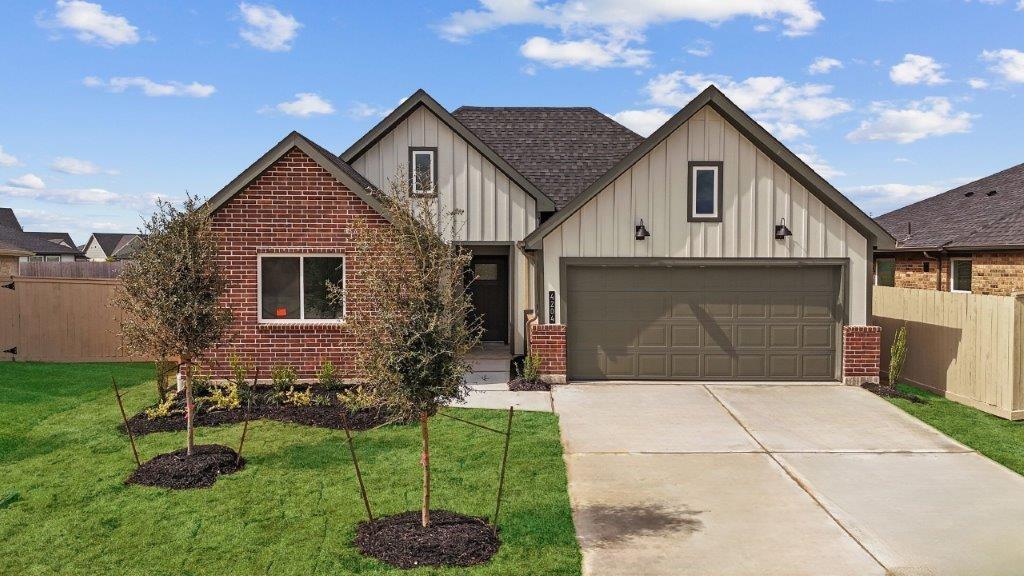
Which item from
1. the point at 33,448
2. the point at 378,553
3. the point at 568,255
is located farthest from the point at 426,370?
the point at 568,255

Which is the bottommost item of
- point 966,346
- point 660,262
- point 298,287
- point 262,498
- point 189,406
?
point 262,498

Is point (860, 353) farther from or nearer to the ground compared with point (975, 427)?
farther from the ground

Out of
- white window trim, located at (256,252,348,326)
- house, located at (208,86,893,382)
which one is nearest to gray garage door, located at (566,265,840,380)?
house, located at (208,86,893,382)

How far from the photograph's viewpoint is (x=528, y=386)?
13289 millimetres

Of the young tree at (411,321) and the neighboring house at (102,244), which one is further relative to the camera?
the neighboring house at (102,244)

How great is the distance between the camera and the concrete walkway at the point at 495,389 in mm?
11927

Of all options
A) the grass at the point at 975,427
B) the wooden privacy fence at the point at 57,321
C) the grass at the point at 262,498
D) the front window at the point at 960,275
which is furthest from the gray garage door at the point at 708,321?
the wooden privacy fence at the point at 57,321

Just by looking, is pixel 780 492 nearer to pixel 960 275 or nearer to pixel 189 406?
pixel 189 406

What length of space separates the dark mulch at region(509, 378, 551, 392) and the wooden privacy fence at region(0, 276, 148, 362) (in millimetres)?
9459

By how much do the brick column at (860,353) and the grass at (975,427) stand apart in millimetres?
921

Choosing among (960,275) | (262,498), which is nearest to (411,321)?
(262,498)

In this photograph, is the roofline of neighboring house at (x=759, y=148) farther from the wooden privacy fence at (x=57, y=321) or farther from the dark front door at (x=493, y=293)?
the wooden privacy fence at (x=57, y=321)

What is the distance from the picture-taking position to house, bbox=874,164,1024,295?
16.2 m

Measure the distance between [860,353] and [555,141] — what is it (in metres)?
9.48
